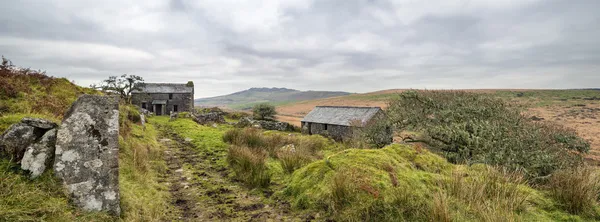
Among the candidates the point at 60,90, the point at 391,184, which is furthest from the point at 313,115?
the point at 391,184

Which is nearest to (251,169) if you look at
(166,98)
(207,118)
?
(207,118)

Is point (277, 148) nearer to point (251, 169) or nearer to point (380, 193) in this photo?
point (251, 169)

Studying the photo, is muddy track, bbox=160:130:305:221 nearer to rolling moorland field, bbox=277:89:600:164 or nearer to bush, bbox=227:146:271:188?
bush, bbox=227:146:271:188

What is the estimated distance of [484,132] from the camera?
1130cm

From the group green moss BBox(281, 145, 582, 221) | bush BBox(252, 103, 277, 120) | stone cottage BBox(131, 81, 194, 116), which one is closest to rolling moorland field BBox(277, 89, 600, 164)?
bush BBox(252, 103, 277, 120)

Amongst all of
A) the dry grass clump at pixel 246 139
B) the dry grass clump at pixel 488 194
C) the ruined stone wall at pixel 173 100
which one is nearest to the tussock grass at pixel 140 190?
the dry grass clump at pixel 246 139

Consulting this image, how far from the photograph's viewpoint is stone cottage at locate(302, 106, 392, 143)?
2556 cm

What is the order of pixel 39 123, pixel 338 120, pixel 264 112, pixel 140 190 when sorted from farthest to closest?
pixel 264 112 < pixel 338 120 < pixel 140 190 < pixel 39 123

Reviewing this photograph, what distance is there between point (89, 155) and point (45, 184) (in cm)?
55

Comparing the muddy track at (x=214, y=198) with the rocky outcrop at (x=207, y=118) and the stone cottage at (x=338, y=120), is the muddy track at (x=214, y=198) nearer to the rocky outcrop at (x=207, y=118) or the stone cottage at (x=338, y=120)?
the stone cottage at (x=338, y=120)

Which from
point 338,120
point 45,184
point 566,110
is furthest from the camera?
point 566,110

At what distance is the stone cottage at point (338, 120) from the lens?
25.6 m

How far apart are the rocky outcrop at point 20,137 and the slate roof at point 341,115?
23.3 meters

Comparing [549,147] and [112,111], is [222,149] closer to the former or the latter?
[112,111]
